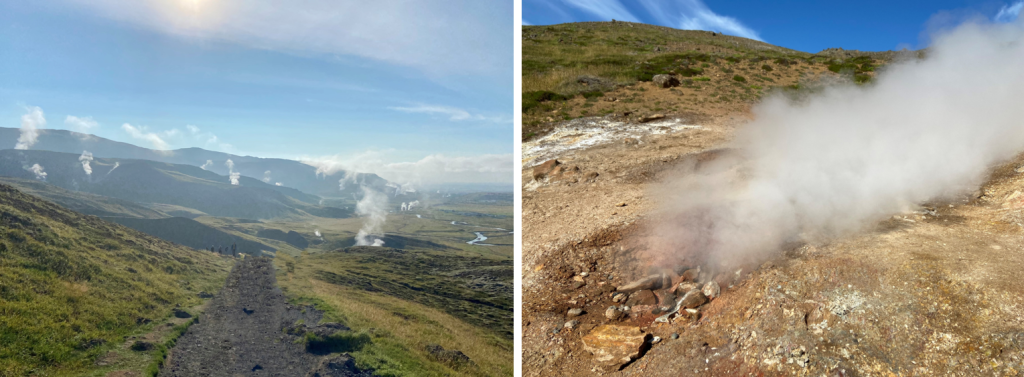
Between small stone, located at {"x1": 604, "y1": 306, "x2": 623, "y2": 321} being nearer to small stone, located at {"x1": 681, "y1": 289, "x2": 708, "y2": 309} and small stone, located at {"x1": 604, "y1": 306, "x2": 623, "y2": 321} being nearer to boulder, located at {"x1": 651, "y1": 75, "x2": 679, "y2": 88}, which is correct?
small stone, located at {"x1": 681, "y1": 289, "x2": 708, "y2": 309}

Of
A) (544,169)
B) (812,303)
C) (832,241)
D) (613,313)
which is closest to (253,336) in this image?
(613,313)

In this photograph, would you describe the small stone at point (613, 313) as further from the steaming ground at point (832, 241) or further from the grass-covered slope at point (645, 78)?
the grass-covered slope at point (645, 78)

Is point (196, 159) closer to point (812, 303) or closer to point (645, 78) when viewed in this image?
point (812, 303)

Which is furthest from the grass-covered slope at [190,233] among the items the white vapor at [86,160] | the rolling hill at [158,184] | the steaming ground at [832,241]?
the steaming ground at [832,241]

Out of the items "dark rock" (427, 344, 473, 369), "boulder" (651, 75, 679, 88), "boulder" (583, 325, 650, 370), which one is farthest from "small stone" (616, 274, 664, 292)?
"boulder" (651, 75, 679, 88)

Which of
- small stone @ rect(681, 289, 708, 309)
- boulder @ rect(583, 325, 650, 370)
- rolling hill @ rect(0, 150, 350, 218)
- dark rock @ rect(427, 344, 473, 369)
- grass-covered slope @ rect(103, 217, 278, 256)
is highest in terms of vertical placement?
rolling hill @ rect(0, 150, 350, 218)

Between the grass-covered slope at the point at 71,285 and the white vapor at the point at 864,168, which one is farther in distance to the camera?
the white vapor at the point at 864,168

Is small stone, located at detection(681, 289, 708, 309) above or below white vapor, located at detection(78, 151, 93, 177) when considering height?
below
